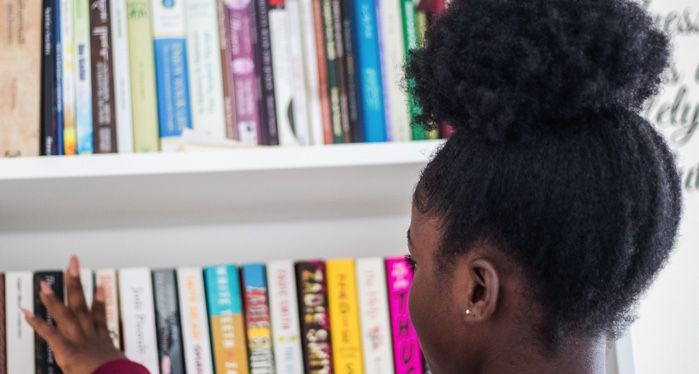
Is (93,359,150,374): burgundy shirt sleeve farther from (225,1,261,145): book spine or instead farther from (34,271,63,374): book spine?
(225,1,261,145): book spine

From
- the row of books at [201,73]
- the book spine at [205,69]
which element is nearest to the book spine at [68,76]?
the row of books at [201,73]

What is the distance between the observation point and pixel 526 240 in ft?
2.21

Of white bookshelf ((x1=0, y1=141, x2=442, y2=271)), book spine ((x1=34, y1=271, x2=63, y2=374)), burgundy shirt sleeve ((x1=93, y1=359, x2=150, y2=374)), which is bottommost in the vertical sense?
burgundy shirt sleeve ((x1=93, y1=359, x2=150, y2=374))

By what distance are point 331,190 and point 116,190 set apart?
0.85 feet

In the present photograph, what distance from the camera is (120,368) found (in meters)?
0.96

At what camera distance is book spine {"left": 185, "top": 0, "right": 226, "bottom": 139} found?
101 centimetres

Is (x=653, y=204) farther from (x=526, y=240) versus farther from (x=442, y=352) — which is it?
(x=442, y=352)

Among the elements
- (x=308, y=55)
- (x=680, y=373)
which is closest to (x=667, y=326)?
(x=680, y=373)

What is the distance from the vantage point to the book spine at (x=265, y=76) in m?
1.01

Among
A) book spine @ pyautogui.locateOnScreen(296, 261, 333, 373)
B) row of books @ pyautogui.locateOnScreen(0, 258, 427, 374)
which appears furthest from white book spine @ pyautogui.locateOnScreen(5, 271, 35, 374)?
book spine @ pyautogui.locateOnScreen(296, 261, 333, 373)

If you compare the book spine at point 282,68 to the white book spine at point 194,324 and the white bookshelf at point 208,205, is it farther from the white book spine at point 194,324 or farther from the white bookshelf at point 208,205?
the white book spine at point 194,324

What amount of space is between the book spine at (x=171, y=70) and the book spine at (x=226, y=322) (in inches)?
6.6

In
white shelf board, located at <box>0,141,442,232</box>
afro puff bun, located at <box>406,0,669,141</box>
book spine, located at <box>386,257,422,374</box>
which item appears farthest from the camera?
book spine, located at <box>386,257,422,374</box>

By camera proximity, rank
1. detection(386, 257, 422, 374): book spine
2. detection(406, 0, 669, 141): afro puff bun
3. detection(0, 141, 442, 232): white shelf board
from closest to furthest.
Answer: detection(406, 0, 669, 141): afro puff bun
detection(0, 141, 442, 232): white shelf board
detection(386, 257, 422, 374): book spine
